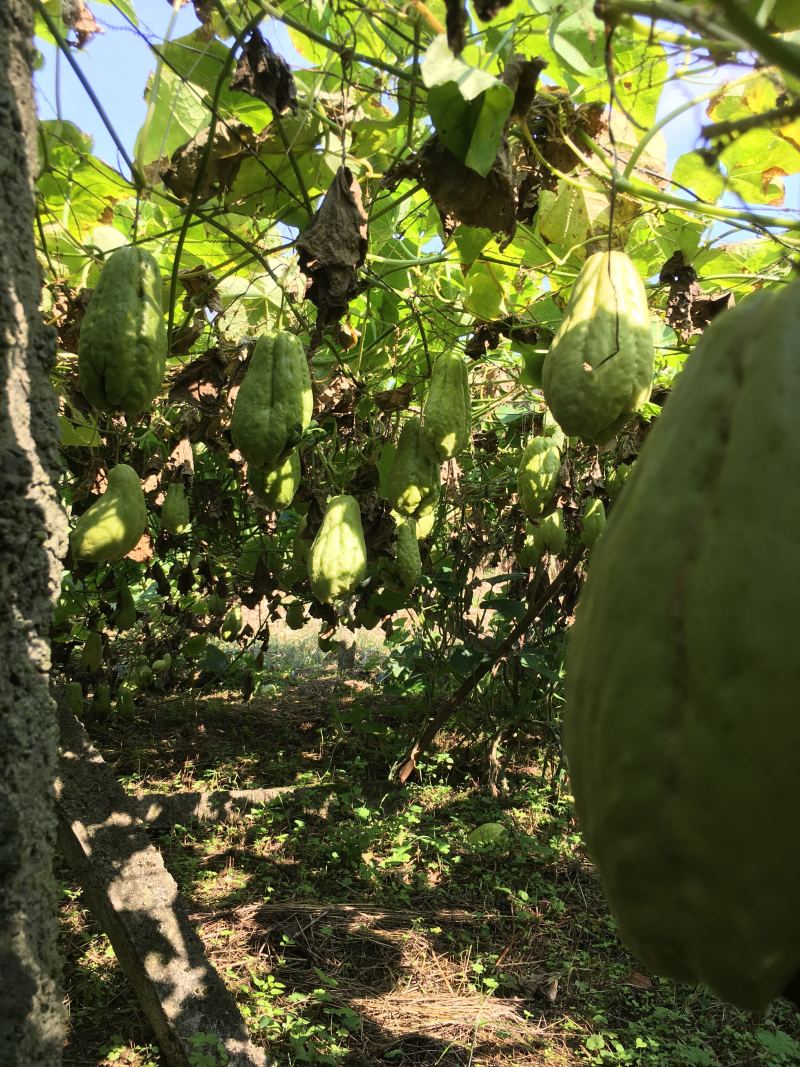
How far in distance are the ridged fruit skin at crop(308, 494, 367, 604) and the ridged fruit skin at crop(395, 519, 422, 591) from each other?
24.9 inches

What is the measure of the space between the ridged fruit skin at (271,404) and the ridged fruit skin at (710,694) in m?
1.55

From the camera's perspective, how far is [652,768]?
1.44 ft

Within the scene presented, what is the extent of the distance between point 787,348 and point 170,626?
747 cm

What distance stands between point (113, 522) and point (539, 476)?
57.8 inches

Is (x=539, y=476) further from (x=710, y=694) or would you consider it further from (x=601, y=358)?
(x=710, y=694)

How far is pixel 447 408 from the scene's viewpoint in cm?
234

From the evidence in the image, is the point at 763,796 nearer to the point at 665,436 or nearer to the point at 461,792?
the point at 665,436

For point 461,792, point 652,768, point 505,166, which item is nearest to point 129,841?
point 461,792

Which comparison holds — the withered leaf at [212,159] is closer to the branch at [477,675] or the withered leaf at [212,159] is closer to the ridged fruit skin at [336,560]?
the ridged fruit skin at [336,560]

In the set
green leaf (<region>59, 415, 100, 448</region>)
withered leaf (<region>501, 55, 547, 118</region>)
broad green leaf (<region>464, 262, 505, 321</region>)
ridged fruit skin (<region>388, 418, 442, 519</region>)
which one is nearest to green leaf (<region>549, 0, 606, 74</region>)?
withered leaf (<region>501, 55, 547, 118</region>)

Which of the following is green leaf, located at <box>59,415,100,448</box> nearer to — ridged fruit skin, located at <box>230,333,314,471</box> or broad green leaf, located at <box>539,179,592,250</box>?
ridged fruit skin, located at <box>230,333,314,471</box>

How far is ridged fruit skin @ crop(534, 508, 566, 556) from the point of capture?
3.88 meters

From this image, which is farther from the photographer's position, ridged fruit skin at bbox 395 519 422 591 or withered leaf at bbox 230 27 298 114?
ridged fruit skin at bbox 395 519 422 591

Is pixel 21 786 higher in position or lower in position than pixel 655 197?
Result: lower
